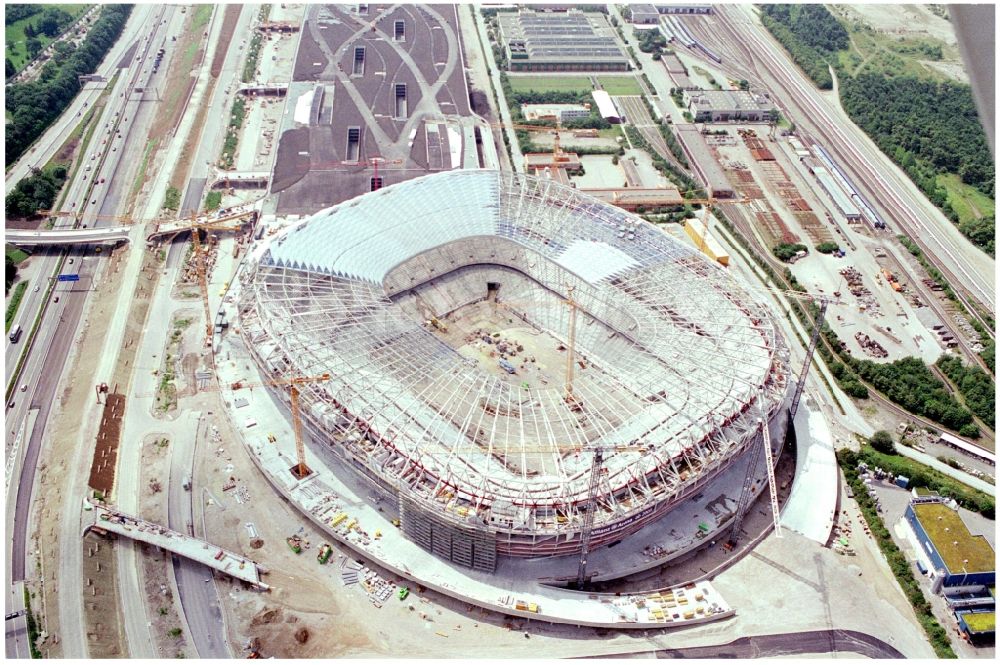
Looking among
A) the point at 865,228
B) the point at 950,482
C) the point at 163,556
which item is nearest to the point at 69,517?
the point at 163,556

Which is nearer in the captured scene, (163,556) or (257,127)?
(163,556)

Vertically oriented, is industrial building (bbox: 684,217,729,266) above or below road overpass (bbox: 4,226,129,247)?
above

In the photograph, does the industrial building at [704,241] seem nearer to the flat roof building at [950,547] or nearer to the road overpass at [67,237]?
the flat roof building at [950,547]

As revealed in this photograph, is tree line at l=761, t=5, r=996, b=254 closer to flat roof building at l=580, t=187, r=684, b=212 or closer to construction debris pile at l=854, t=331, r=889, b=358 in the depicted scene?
construction debris pile at l=854, t=331, r=889, b=358

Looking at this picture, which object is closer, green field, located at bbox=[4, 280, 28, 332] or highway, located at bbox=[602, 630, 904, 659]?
highway, located at bbox=[602, 630, 904, 659]

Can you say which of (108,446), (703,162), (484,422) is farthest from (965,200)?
(108,446)

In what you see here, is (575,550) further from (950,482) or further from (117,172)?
(117,172)

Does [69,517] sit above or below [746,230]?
below

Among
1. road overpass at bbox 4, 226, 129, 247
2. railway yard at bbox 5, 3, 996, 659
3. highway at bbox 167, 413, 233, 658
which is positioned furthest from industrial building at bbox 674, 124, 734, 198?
road overpass at bbox 4, 226, 129, 247
